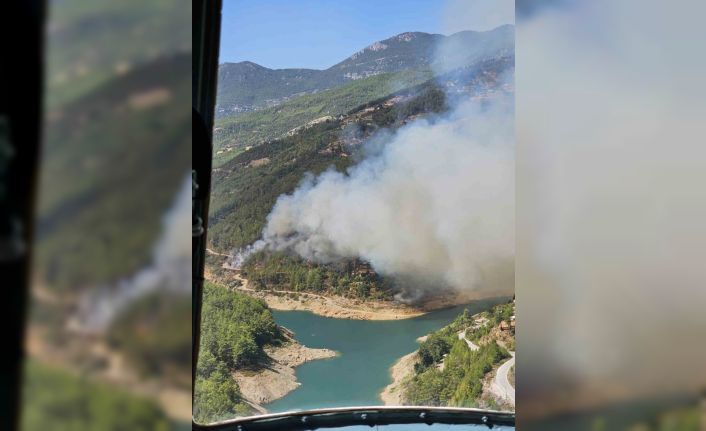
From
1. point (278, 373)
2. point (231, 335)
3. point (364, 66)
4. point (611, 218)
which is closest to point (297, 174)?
point (364, 66)

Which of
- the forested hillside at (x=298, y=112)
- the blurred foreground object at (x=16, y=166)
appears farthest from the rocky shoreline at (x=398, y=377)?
the blurred foreground object at (x=16, y=166)

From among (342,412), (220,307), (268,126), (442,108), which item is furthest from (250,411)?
(342,412)

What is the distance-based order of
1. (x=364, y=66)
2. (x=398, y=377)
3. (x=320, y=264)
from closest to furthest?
(x=398, y=377), (x=320, y=264), (x=364, y=66)

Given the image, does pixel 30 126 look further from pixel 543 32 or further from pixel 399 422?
pixel 399 422

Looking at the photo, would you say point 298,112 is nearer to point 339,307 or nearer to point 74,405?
point 339,307

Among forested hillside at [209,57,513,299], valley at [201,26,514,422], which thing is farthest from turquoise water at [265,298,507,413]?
forested hillside at [209,57,513,299]

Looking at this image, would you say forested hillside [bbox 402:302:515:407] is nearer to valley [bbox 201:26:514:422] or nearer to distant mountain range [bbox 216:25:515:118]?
valley [bbox 201:26:514:422]
